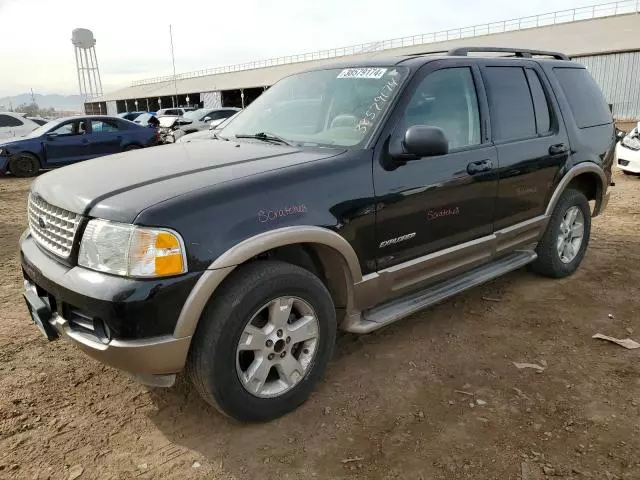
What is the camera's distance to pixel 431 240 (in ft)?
11.4

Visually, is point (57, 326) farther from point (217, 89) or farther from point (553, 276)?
point (217, 89)

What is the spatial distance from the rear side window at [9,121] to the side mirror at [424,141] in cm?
1536

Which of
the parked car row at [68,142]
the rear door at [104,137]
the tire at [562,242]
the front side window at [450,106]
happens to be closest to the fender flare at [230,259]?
the front side window at [450,106]

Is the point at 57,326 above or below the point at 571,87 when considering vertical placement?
below

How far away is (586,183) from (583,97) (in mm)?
816

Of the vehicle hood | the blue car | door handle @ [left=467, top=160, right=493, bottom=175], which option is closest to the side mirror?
the vehicle hood

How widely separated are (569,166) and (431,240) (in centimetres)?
195

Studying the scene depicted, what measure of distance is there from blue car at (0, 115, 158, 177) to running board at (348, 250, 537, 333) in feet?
35.8

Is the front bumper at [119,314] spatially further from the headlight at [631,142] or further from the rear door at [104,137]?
the rear door at [104,137]

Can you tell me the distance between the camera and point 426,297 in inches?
141

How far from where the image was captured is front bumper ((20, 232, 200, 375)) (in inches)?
92.2

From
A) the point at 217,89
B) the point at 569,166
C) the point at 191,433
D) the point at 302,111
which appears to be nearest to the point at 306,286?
the point at 191,433

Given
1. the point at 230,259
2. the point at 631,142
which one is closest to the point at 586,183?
the point at 230,259

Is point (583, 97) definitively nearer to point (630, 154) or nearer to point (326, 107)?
point (326, 107)
